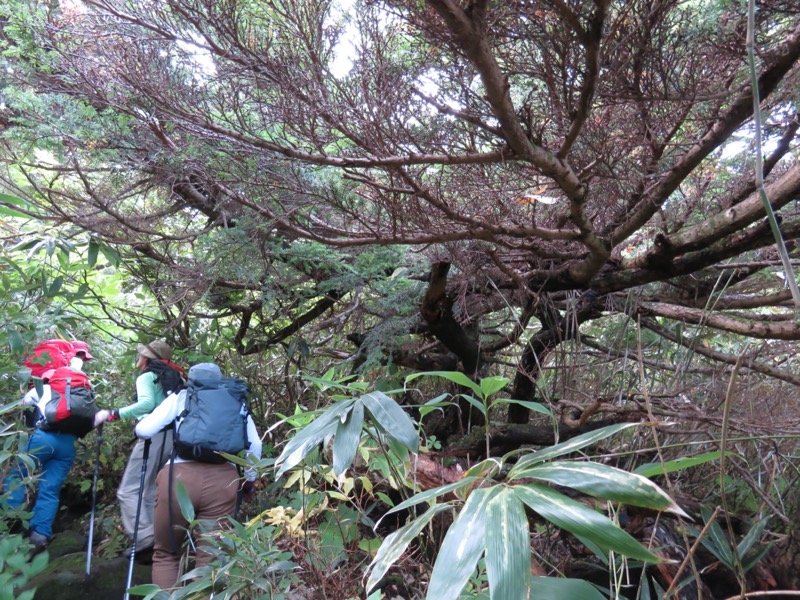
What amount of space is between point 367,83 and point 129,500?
3.54 metres

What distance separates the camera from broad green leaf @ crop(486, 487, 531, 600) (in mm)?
649

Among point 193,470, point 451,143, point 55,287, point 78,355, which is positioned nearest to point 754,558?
point 451,143

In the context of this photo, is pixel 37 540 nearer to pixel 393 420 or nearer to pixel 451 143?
pixel 393 420

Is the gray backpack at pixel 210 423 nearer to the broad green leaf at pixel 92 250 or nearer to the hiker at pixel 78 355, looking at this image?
the broad green leaf at pixel 92 250

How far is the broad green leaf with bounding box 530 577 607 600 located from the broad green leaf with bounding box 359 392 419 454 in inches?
13.3

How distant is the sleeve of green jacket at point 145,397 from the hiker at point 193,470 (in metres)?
0.44

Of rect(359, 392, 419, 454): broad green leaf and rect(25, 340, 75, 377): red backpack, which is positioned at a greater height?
rect(25, 340, 75, 377): red backpack

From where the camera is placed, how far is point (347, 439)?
3.82ft

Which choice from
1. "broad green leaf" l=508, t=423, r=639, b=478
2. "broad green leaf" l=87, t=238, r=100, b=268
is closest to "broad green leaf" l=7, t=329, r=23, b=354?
"broad green leaf" l=87, t=238, r=100, b=268

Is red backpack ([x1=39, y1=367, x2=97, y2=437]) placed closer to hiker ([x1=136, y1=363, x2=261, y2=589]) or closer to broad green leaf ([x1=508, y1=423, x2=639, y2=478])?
hiker ([x1=136, y1=363, x2=261, y2=589])

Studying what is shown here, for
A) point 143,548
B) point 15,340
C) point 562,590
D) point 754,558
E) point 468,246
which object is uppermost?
point 468,246

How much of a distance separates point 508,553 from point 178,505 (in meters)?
3.10

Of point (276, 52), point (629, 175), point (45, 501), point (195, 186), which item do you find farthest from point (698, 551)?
point (45, 501)

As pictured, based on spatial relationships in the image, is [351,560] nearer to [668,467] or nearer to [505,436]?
[505,436]
